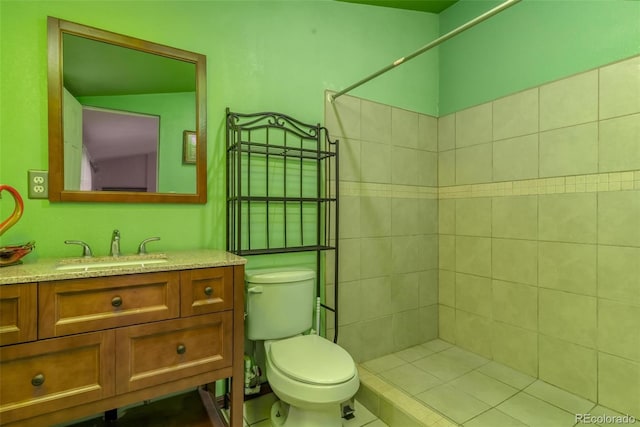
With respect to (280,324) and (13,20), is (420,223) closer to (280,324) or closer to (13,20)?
(280,324)

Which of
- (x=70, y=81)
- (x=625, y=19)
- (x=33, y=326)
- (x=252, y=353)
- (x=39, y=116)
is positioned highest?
(x=625, y=19)

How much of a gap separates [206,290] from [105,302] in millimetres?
337

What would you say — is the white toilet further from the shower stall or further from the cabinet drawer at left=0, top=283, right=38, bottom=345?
the cabinet drawer at left=0, top=283, right=38, bottom=345

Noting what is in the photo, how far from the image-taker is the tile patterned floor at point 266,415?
161 centimetres

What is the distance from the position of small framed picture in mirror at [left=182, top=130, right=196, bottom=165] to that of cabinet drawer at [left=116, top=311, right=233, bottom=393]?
2.69 feet

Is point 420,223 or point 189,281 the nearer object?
point 189,281

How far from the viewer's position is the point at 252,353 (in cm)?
173

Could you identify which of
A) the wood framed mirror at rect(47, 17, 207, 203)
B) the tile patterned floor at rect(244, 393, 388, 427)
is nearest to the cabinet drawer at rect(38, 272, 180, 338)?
the wood framed mirror at rect(47, 17, 207, 203)

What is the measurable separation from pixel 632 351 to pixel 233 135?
7.66ft

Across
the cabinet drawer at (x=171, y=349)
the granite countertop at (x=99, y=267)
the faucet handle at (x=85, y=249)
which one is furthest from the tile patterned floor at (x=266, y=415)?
the faucet handle at (x=85, y=249)

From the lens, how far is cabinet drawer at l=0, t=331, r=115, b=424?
96 cm

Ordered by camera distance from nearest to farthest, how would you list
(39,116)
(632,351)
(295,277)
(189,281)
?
(189,281)
(39,116)
(632,351)
(295,277)

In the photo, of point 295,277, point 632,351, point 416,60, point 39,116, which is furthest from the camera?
point 416,60

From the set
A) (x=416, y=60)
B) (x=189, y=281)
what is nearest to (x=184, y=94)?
(x=189, y=281)
